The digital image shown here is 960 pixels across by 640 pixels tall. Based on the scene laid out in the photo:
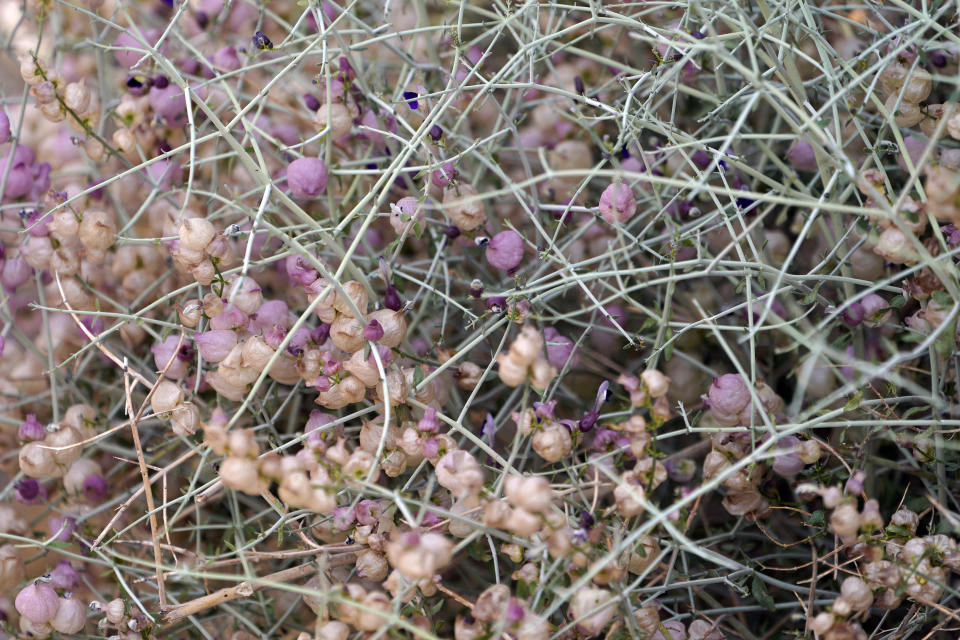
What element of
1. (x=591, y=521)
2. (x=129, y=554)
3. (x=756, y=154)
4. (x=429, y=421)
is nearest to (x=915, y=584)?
(x=591, y=521)

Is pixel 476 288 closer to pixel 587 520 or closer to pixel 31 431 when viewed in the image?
pixel 587 520

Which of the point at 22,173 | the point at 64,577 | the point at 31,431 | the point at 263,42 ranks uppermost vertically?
the point at 263,42

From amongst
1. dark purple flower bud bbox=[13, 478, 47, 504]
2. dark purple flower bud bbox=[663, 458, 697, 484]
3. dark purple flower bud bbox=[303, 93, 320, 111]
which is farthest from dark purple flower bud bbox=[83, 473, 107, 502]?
dark purple flower bud bbox=[663, 458, 697, 484]

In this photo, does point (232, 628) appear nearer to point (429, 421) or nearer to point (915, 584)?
point (429, 421)

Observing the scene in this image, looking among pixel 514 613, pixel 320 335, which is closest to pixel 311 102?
pixel 320 335

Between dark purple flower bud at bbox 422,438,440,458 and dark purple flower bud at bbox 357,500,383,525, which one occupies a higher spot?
dark purple flower bud at bbox 422,438,440,458

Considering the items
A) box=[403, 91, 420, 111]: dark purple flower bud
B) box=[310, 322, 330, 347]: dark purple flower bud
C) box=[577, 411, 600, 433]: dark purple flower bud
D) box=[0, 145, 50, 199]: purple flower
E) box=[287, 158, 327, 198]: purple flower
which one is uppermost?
box=[403, 91, 420, 111]: dark purple flower bud

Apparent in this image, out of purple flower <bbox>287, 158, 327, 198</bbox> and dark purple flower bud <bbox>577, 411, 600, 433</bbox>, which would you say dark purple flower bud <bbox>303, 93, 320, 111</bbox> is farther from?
dark purple flower bud <bbox>577, 411, 600, 433</bbox>
